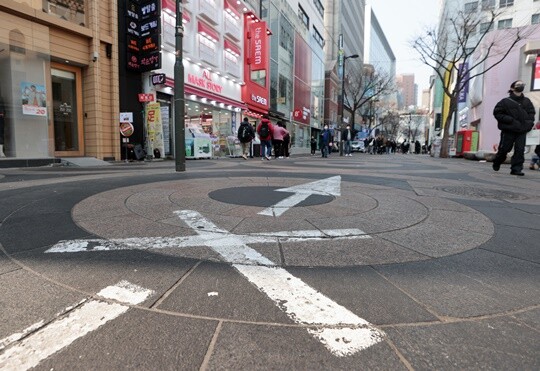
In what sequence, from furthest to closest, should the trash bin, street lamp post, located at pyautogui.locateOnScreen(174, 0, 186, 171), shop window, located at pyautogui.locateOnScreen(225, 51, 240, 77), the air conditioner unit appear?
the trash bin < shop window, located at pyautogui.locateOnScreen(225, 51, 240, 77) < the air conditioner unit < street lamp post, located at pyautogui.locateOnScreen(174, 0, 186, 171)

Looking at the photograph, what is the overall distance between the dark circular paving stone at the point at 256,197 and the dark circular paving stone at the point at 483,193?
8.23 feet

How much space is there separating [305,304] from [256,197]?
3.18 metres

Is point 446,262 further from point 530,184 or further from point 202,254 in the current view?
point 530,184

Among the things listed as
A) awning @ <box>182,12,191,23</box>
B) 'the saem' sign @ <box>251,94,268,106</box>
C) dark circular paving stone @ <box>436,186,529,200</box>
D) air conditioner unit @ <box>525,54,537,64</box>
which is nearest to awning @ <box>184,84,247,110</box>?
'the saem' sign @ <box>251,94,268,106</box>

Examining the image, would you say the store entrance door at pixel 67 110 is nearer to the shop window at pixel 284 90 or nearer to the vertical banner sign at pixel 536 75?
the shop window at pixel 284 90

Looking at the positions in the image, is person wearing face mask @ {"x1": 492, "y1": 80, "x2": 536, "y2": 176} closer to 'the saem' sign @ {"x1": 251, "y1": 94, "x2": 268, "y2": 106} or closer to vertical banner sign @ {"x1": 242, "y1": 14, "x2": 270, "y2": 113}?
vertical banner sign @ {"x1": 242, "y1": 14, "x2": 270, "y2": 113}

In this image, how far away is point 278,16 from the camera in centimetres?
2955

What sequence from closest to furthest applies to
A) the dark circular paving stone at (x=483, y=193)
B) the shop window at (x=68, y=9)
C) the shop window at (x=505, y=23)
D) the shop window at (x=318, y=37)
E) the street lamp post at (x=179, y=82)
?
the dark circular paving stone at (x=483, y=193), the street lamp post at (x=179, y=82), the shop window at (x=68, y=9), the shop window at (x=318, y=37), the shop window at (x=505, y=23)

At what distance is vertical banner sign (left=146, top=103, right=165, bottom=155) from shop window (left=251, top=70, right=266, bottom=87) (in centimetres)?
1240

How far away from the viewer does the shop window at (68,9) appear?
11473 mm

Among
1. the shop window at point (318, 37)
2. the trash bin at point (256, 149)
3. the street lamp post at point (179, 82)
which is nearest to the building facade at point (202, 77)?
the trash bin at point (256, 149)

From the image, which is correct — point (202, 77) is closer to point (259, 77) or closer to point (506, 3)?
point (259, 77)

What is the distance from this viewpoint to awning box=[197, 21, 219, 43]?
18.5 metres

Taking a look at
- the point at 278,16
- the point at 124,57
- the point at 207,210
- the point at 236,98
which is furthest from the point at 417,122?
the point at 207,210
